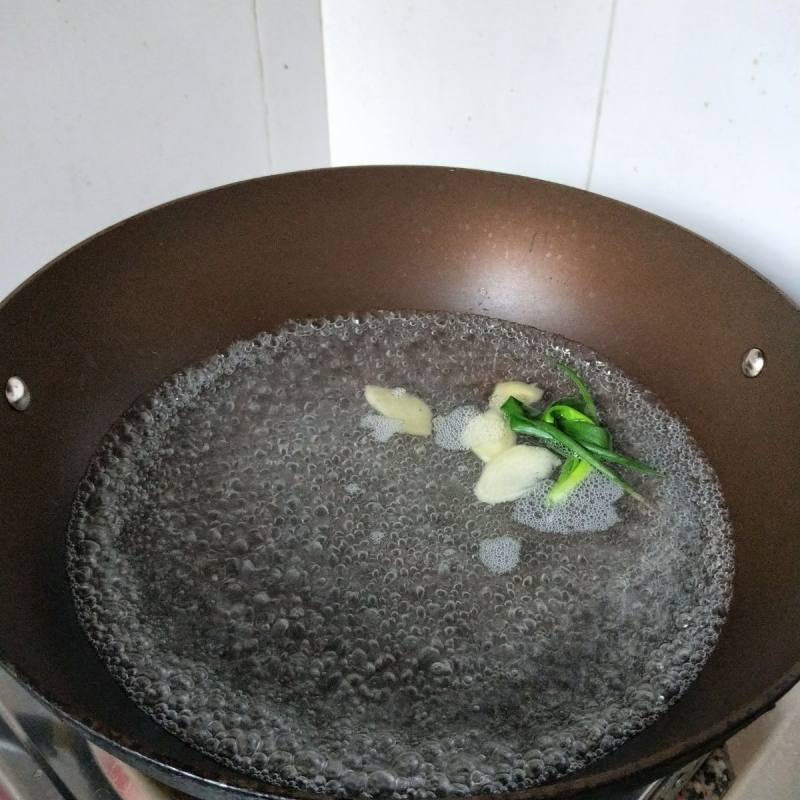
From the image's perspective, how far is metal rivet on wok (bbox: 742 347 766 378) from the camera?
2.33 feet

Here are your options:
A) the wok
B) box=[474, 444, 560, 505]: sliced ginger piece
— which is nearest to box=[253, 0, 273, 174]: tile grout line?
the wok

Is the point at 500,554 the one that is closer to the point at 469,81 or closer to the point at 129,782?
the point at 129,782

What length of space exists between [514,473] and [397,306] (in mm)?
239

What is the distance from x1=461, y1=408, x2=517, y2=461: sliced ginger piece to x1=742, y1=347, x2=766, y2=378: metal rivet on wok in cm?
21

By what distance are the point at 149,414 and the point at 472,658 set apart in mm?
380

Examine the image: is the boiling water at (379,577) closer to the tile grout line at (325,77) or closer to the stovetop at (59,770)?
the stovetop at (59,770)

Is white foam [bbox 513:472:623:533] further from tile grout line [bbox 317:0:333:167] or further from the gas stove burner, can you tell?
tile grout line [bbox 317:0:333:167]

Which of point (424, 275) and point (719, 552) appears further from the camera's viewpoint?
point (424, 275)

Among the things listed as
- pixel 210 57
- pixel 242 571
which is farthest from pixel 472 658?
pixel 210 57

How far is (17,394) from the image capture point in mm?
677

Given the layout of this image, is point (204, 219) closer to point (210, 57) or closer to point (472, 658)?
point (210, 57)

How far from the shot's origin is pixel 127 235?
30.1 inches

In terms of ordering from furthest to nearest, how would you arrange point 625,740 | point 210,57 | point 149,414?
point 210,57
point 149,414
point 625,740

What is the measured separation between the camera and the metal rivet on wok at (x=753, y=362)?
710 mm
